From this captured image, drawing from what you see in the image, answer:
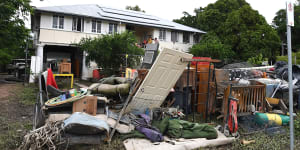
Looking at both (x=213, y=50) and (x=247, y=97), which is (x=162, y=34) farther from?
(x=247, y=97)

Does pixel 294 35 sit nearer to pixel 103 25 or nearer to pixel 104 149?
pixel 103 25

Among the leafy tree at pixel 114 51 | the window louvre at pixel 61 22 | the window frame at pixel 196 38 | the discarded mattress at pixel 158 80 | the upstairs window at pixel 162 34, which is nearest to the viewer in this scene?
the discarded mattress at pixel 158 80

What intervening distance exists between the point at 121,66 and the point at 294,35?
102 feet

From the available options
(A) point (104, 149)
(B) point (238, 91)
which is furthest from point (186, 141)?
(B) point (238, 91)

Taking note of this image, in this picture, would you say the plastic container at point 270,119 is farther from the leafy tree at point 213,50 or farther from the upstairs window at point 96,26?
the upstairs window at point 96,26

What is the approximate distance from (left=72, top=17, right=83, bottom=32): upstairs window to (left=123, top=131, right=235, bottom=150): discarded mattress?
622 inches

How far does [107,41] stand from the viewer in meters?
13.3

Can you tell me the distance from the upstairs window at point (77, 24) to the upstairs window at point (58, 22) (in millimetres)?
953

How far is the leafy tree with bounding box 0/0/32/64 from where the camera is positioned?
12.5m

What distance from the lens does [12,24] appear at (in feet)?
43.6

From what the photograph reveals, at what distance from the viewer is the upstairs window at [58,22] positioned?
679 inches

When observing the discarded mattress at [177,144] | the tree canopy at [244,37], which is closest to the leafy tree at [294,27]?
the tree canopy at [244,37]

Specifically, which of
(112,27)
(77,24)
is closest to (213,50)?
(112,27)

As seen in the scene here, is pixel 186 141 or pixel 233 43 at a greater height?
pixel 233 43
